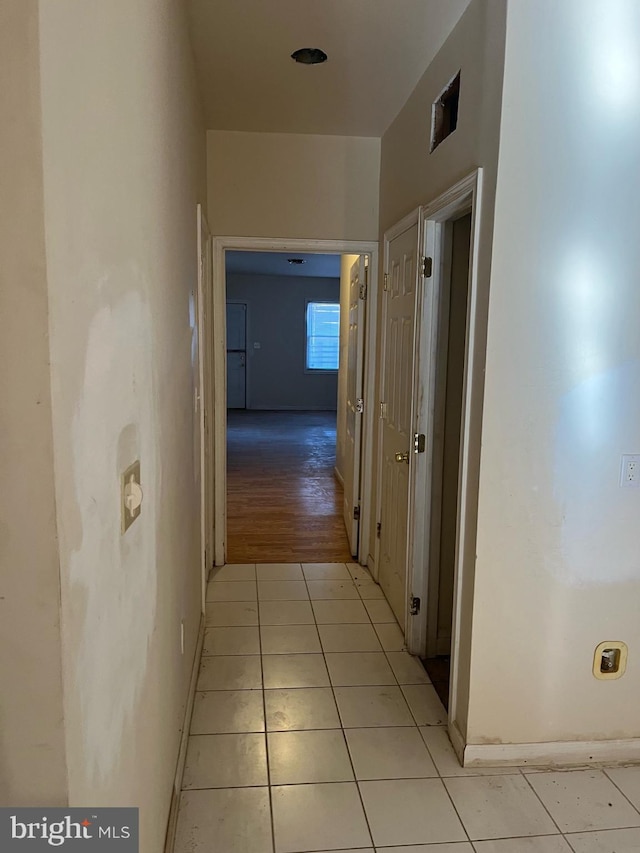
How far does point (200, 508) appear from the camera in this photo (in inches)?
119

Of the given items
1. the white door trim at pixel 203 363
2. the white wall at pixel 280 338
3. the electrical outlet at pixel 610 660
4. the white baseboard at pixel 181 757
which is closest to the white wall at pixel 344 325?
the white door trim at pixel 203 363

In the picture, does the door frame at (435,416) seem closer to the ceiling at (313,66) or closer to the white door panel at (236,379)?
the ceiling at (313,66)

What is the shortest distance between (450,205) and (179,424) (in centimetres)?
132

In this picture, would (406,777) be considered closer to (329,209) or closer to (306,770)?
(306,770)

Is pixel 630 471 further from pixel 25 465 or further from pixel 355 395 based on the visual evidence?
pixel 355 395

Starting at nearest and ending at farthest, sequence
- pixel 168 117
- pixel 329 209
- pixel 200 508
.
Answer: pixel 168 117 < pixel 200 508 < pixel 329 209

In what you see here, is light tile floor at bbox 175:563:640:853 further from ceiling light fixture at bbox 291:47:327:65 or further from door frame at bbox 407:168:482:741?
ceiling light fixture at bbox 291:47:327:65

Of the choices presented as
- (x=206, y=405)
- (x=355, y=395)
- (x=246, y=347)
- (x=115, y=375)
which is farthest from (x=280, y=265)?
(x=115, y=375)

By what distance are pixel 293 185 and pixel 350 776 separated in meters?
3.05

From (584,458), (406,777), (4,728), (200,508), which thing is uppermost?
(584,458)

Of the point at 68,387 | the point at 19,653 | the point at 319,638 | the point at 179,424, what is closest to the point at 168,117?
the point at 179,424

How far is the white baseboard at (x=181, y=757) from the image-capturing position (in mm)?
1779

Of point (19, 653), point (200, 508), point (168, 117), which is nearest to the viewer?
point (19, 653)

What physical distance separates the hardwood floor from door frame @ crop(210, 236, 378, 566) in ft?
1.31
